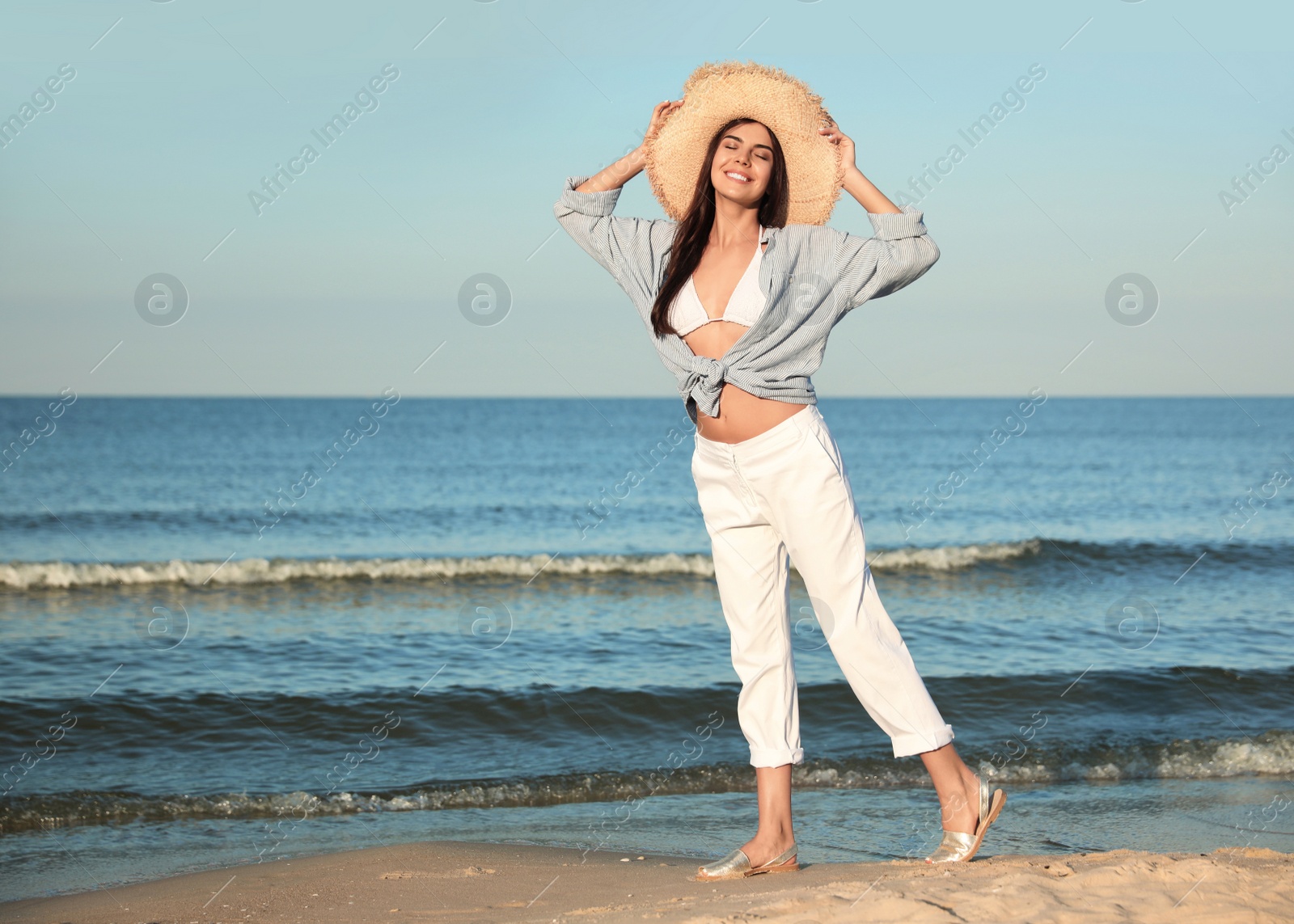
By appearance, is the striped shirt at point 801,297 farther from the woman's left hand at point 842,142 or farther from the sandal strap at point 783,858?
the sandal strap at point 783,858

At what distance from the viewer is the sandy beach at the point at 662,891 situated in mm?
2729

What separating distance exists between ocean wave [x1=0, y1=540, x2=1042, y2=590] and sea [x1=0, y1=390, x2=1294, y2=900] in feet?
0.21

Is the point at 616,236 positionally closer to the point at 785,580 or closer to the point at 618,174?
the point at 618,174

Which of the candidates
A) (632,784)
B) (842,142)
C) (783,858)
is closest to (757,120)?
(842,142)

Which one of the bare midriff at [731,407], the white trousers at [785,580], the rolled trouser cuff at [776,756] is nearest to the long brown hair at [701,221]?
the bare midriff at [731,407]

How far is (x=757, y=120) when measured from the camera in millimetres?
3320

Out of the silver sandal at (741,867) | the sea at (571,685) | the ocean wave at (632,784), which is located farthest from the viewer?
the ocean wave at (632,784)

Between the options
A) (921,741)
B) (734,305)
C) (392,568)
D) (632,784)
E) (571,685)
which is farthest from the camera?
(392,568)

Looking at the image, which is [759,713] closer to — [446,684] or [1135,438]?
[446,684]

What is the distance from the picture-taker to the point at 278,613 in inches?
392

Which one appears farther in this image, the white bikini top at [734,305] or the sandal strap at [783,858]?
the sandal strap at [783,858]

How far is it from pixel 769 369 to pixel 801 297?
0.25 meters

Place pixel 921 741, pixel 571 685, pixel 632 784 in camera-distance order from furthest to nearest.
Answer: pixel 571 685 → pixel 632 784 → pixel 921 741

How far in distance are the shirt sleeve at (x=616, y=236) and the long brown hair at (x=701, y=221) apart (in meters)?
0.05
